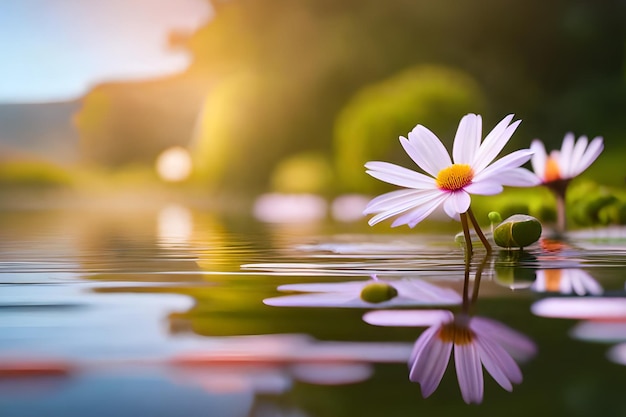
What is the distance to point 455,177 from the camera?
0.47 m

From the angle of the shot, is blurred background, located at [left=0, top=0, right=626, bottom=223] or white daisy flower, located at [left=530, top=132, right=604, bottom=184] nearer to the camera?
white daisy flower, located at [left=530, top=132, right=604, bottom=184]

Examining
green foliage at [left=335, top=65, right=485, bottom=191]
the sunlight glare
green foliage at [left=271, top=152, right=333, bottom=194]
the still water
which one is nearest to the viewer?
the still water

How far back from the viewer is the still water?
20 centimetres

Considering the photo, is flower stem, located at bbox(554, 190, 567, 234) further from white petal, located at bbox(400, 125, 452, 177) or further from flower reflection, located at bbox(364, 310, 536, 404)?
flower reflection, located at bbox(364, 310, 536, 404)

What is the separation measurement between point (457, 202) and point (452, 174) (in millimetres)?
37

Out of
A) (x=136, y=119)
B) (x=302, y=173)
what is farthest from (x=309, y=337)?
(x=136, y=119)

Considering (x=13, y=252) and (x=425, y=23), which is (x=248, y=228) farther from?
(x=425, y=23)

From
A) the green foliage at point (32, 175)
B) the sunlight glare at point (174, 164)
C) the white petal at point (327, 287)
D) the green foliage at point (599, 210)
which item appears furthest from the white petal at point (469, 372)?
the green foliage at point (32, 175)

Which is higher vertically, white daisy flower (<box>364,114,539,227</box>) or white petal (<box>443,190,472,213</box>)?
white daisy flower (<box>364,114,539,227</box>)

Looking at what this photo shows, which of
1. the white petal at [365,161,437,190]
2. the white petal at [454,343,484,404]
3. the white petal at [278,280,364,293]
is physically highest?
the white petal at [365,161,437,190]

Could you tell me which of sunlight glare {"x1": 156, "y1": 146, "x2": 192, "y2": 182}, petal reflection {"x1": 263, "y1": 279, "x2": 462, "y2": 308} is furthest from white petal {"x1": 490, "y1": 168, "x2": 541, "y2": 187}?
sunlight glare {"x1": 156, "y1": 146, "x2": 192, "y2": 182}

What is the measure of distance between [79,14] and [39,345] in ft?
5.77

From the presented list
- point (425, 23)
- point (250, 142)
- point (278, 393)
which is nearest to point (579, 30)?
point (425, 23)

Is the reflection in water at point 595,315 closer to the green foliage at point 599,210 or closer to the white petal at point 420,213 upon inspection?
the white petal at point 420,213
